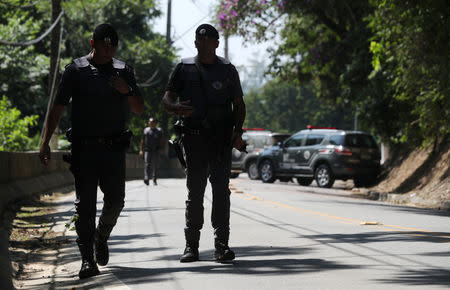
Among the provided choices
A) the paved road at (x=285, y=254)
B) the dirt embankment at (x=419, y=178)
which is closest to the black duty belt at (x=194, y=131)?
the paved road at (x=285, y=254)

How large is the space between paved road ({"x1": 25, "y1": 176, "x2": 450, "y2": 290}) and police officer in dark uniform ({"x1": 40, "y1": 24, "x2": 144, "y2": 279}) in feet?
1.87

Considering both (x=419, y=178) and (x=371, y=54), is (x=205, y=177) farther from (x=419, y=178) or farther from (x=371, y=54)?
(x=371, y=54)

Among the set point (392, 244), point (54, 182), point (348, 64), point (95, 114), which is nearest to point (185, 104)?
point (95, 114)

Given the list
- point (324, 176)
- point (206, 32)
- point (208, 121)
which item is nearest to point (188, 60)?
point (206, 32)

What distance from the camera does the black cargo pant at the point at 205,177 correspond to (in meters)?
6.64

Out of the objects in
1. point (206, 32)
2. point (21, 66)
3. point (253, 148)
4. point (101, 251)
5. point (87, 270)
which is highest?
point (21, 66)

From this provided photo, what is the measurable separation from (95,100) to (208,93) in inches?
39.4

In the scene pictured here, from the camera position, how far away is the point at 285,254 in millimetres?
7297

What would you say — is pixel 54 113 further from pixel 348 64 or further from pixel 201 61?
pixel 348 64

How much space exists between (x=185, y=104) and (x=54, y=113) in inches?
43.8

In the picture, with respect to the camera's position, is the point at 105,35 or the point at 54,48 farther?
the point at 54,48

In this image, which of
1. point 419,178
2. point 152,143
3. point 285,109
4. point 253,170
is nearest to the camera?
point 419,178

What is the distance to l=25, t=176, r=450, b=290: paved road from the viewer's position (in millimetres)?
5891

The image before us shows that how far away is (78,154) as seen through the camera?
6.18 metres
